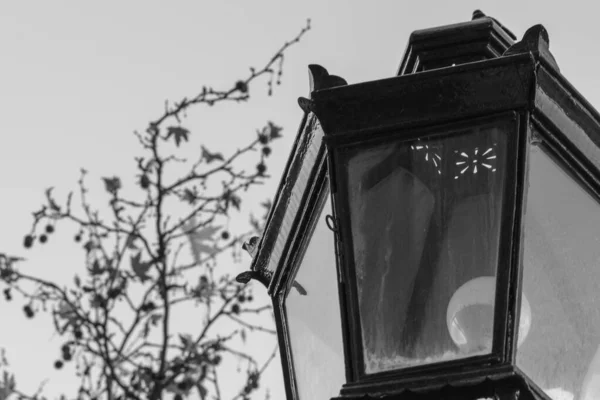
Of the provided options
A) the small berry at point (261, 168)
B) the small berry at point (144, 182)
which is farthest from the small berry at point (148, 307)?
the small berry at point (261, 168)

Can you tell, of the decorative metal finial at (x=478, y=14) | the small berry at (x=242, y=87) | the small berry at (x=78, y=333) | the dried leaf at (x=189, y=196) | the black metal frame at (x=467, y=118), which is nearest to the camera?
the black metal frame at (x=467, y=118)

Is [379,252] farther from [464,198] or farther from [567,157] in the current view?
[567,157]

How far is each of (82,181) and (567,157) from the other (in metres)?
4.20

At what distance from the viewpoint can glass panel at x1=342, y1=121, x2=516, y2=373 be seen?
167 centimetres

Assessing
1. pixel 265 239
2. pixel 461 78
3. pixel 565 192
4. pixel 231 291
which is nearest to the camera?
pixel 461 78

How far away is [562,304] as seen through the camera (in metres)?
1.85

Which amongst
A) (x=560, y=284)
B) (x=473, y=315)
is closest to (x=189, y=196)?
(x=560, y=284)

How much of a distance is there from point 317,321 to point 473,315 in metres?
0.53

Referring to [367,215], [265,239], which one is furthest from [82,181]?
[367,215]

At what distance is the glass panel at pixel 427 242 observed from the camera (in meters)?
1.67

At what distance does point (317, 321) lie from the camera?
2.13 metres

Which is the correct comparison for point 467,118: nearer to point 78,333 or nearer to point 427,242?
point 427,242

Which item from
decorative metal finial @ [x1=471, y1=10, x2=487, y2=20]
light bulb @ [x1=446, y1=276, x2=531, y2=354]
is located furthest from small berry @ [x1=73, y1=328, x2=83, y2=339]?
light bulb @ [x1=446, y1=276, x2=531, y2=354]

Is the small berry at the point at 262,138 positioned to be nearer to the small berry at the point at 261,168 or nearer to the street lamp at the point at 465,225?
the small berry at the point at 261,168
